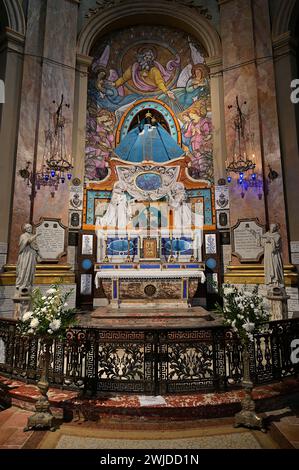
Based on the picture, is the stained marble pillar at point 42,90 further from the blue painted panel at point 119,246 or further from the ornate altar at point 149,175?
the blue painted panel at point 119,246

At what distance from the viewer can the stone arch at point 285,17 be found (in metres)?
9.41

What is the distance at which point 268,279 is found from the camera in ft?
22.9

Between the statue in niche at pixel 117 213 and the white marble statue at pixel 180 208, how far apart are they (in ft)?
4.87

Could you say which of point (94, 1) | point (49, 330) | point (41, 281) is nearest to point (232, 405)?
point (49, 330)

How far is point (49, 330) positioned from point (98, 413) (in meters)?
1.16

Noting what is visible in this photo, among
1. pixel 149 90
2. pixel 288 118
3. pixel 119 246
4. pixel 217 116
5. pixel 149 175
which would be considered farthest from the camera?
pixel 149 90

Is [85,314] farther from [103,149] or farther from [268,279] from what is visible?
[103,149]

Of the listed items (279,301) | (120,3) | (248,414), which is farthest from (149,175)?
(248,414)

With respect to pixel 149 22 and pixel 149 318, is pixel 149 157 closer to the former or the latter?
pixel 149 318

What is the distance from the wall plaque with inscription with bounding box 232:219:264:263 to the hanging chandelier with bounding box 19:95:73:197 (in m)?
5.44

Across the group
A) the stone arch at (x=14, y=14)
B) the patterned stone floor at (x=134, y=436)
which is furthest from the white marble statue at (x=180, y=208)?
the stone arch at (x=14, y=14)

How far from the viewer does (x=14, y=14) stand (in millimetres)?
9641

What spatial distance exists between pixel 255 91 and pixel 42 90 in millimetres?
6733

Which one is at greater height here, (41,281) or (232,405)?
(41,281)
